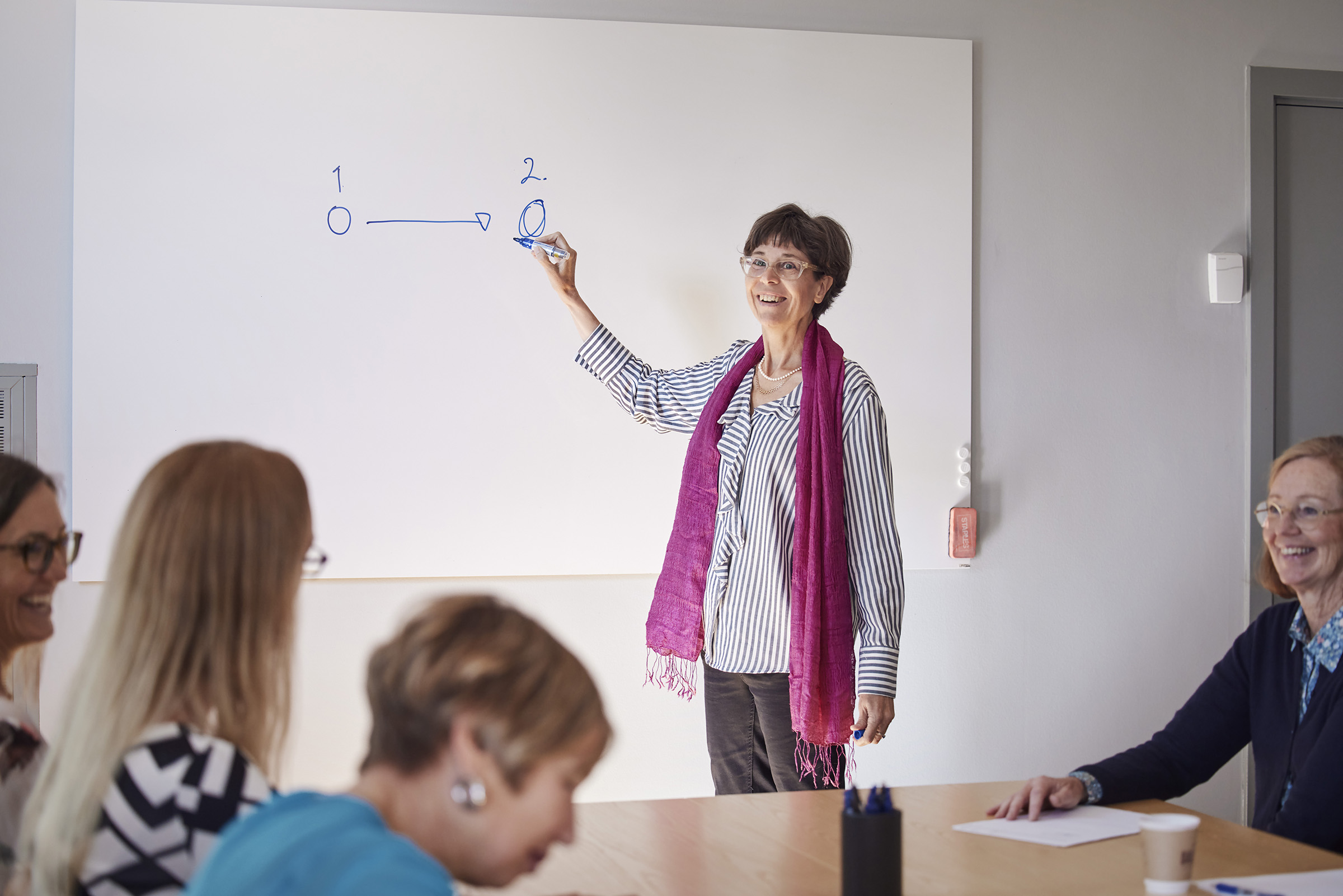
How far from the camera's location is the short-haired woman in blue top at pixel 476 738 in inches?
31.4

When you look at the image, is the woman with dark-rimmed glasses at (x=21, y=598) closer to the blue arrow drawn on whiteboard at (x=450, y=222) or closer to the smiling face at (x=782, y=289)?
the smiling face at (x=782, y=289)

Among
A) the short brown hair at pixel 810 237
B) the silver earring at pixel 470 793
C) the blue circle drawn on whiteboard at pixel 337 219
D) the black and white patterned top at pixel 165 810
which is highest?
the blue circle drawn on whiteboard at pixel 337 219

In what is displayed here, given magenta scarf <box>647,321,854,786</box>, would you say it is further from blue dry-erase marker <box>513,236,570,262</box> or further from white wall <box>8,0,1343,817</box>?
white wall <box>8,0,1343,817</box>

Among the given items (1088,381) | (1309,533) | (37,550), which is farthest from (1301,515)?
(37,550)

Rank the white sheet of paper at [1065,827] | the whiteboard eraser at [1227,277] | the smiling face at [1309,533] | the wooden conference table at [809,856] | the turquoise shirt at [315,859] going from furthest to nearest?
the whiteboard eraser at [1227,277] → the smiling face at [1309,533] → the white sheet of paper at [1065,827] → the wooden conference table at [809,856] → the turquoise shirt at [315,859]

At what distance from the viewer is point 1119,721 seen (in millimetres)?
3002

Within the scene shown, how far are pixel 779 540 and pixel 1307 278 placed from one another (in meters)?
2.07

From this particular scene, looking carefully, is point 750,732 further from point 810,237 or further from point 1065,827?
point 810,237

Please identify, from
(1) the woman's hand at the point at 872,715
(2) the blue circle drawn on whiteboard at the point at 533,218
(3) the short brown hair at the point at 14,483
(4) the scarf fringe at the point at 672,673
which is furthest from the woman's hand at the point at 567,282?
(3) the short brown hair at the point at 14,483

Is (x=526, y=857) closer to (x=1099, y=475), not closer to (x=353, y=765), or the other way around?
(x=353, y=765)

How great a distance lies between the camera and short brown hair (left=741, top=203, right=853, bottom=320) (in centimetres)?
219

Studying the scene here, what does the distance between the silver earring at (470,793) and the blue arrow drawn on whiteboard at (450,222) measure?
211cm

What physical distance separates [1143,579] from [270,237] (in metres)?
2.52

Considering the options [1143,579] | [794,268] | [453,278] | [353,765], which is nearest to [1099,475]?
[1143,579]
